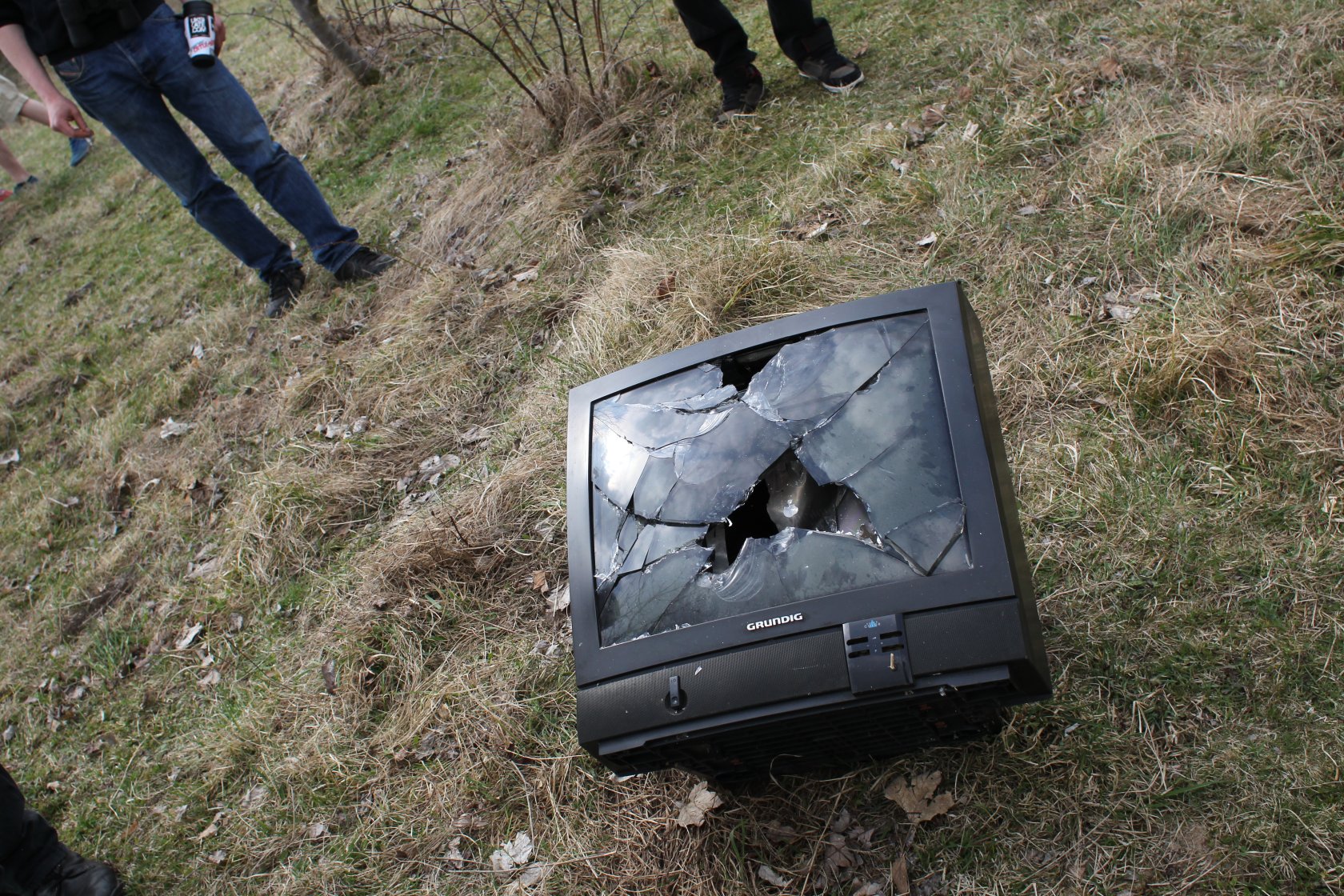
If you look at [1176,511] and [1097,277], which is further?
[1097,277]

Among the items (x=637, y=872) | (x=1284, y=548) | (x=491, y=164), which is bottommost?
(x=1284, y=548)

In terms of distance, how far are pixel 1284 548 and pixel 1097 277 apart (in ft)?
3.97

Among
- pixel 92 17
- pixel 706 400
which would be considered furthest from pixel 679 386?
pixel 92 17

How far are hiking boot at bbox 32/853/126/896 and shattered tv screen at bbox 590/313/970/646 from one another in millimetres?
2218

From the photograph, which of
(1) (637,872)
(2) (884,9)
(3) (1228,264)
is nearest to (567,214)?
(2) (884,9)

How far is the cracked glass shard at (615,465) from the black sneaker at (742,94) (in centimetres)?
309

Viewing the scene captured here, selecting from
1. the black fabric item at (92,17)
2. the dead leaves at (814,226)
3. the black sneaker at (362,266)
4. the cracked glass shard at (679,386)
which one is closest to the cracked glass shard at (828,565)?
the cracked glass shard at (679,386)

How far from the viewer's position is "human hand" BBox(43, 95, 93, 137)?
14.1 feet

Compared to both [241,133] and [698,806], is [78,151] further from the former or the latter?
[698,806]

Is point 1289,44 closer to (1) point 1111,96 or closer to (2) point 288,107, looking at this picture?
(1) point 1111,96

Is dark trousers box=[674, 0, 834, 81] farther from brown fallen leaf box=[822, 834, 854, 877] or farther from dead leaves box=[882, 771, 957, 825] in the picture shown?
brown fallen leaf box=[822, 834, 854, 877]

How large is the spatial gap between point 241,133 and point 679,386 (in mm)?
3411

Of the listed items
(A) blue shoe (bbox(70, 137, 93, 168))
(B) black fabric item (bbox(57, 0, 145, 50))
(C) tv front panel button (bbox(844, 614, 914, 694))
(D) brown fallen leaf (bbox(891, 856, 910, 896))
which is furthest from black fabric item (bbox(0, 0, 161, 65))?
(A) blue shoe (bbox(70, 137, 93, 168))

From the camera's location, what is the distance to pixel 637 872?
7.80 feet
